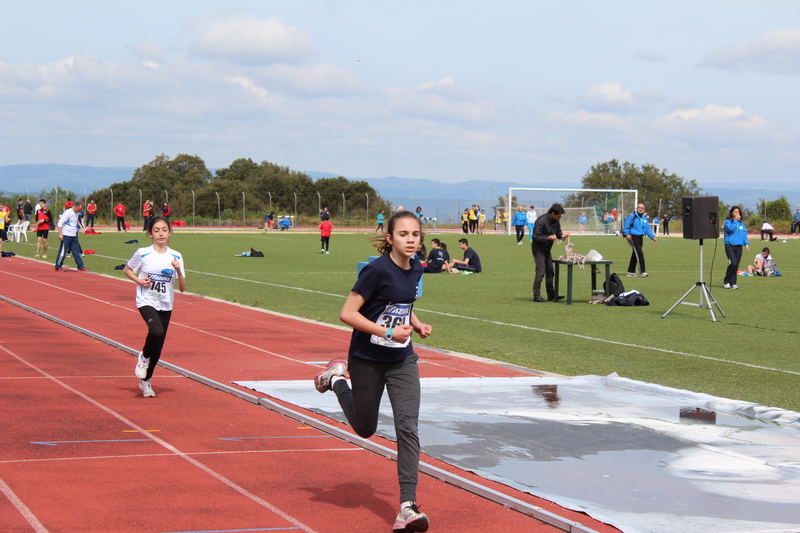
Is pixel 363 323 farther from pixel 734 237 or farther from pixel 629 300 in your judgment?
pixel 734 237

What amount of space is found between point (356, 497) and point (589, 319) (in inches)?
395

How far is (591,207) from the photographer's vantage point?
63.4m

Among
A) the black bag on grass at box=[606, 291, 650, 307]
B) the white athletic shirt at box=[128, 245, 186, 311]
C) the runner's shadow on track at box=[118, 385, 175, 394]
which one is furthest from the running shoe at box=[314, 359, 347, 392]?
the black bag on grass at box=[606, 291, 650, 307]

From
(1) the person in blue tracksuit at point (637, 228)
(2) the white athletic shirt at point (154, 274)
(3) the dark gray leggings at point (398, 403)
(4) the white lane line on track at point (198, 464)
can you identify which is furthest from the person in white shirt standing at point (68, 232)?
(3) the dark gray leggings at point (398, 403)

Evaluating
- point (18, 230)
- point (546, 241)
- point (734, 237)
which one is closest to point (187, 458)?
point (546, 241)

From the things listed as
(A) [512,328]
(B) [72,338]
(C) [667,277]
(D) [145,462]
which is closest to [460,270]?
(C) [667,277]

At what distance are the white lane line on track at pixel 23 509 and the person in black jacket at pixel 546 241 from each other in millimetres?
12479

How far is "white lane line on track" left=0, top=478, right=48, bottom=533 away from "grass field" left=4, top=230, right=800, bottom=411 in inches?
229

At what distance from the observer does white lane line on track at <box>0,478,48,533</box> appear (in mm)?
4410

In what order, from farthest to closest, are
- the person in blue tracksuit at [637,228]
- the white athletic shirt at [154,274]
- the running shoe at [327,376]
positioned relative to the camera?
the person in blue tracksuit at [637,228], the white athletic shirt at [154,274], the running shoe at [327,376]

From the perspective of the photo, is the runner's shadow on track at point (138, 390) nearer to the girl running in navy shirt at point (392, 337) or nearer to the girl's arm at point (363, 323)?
the girl running in navy shirt at point (392, 337)

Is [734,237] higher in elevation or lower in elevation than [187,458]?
higher

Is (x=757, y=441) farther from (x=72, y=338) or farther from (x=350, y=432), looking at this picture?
(x=72, y=338)

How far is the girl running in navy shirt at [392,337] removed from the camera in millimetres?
4625
